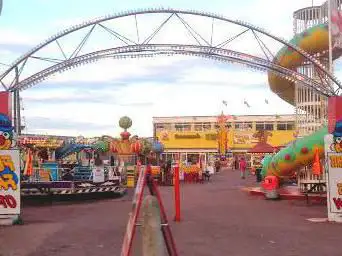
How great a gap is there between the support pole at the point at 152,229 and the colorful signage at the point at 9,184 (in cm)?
844

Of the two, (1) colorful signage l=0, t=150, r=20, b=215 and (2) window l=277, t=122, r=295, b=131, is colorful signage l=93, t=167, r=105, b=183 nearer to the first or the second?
(1) colorful signage l=0, t=150, r=20, b=215

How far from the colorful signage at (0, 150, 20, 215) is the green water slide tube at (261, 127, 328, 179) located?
1080 cm

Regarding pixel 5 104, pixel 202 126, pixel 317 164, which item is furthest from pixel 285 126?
pixel 5 104

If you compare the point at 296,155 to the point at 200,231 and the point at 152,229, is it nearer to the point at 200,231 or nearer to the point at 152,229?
the point at 200,231

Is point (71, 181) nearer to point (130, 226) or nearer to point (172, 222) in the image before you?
point (172, 222)

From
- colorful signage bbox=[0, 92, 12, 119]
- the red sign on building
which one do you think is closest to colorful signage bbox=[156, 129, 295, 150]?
the red sign on building

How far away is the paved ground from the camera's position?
1080 centimetres

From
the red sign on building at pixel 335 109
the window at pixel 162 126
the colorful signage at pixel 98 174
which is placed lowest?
the colorful signage at pixel 98 174

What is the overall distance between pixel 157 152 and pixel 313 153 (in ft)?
98.1

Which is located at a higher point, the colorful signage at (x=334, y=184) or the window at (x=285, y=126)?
the window at (x=285, y=126)

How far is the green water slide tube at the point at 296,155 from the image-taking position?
66.3 feet

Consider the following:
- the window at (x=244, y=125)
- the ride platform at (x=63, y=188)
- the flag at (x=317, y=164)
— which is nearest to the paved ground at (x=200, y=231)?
the flag at (x=317, y=164)

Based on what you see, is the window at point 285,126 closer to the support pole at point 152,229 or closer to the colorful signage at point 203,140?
the colorful signage at point 203,140

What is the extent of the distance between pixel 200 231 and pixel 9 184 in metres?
5.20
